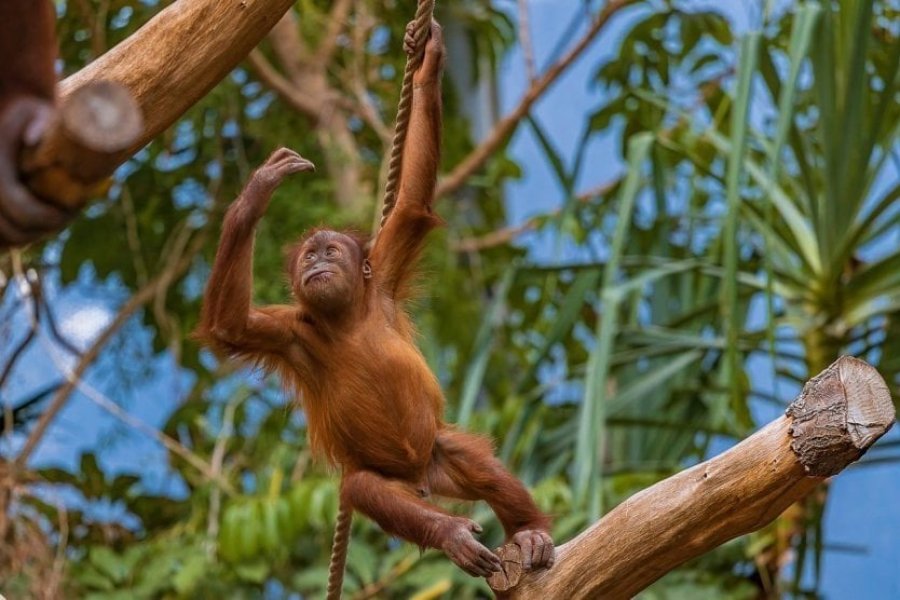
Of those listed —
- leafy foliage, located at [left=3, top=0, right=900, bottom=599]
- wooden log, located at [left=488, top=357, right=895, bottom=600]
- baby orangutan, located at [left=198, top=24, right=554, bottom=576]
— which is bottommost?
wooden log, located at [left=488, top=357, right=895, bottom=600]

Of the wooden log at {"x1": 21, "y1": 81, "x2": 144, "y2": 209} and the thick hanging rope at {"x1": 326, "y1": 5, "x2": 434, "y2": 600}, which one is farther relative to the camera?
the thick hanging rope at {"x1": 326, "y1": 5, "x2": 434, "y2": 600}

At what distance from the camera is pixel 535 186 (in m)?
10.3

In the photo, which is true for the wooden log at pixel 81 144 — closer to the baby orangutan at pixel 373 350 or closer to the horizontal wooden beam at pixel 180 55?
the horizontal wooden beam at pixel 180 55

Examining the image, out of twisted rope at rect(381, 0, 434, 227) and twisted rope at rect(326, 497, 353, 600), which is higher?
twisted rope at rect(381, 0, 434, 227)

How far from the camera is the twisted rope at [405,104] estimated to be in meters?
3.56

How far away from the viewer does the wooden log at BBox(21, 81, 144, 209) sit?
1784mm

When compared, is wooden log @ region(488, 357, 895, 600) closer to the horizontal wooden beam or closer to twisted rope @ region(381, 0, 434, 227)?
twisted rope @ region(381, 0, 434, 227)

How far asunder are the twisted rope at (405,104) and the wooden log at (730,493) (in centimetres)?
109

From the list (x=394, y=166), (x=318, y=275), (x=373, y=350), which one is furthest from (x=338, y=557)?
(x=394, y=166)

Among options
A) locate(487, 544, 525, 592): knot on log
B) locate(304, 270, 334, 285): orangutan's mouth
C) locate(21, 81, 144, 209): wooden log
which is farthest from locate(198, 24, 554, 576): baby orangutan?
locate(21, 81, 144, 209): wooden log

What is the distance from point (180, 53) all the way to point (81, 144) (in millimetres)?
1424

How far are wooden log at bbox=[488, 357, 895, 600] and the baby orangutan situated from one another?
18.9 inches

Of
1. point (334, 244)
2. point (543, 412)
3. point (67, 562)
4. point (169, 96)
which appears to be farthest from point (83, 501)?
point (169, 96)

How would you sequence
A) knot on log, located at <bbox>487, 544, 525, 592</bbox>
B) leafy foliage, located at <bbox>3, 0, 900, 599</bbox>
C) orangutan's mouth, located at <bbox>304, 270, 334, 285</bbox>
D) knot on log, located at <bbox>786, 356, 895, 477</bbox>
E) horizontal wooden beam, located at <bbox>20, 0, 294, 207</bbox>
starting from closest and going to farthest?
knot on log, located at <bbox>786, 356, 895, 477</bbox> < horizontal wooden beam, located at <bbox>20, 0, 294, 207</bbox> < knot on log, located at <bbox>487, 544, 525, 592</bbox> < orangutan's mouth, located at <bbox>304, 270, 334, 285</bbox> < leafy foliage, located at <bbox>3, 0, 900, 599</bbox>
